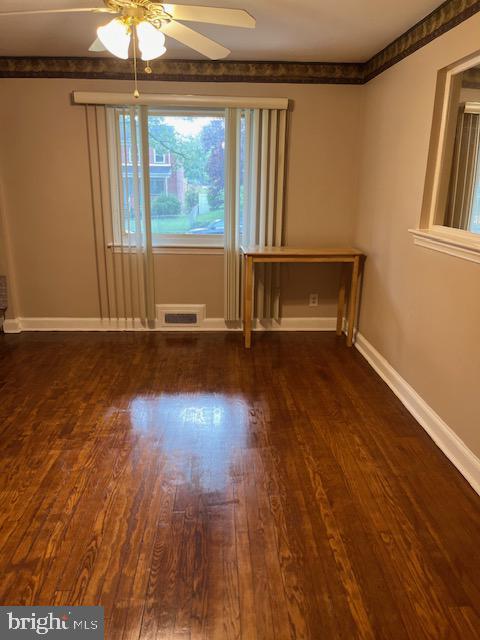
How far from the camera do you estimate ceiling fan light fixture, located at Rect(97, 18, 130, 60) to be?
197cm

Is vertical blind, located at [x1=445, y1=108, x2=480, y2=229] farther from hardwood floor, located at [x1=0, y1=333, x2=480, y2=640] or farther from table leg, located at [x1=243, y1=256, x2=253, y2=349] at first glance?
table leg, located at [x1=243, y1=256, x2=253, y2=349]

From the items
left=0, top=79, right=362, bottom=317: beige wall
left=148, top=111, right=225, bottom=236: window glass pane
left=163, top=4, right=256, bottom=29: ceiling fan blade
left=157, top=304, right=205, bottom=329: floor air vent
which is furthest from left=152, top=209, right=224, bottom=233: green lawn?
left=163, top=4, right=256, bottom=29: ceiling fan blade

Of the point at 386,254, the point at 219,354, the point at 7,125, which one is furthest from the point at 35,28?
the point at 386,254

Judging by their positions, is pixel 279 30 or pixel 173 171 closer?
pixel 279 30

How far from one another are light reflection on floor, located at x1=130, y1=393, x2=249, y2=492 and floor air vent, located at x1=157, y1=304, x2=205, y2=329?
1440mm

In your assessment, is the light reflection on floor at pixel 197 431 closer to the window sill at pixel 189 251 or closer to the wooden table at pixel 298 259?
the wooden table at pixel 298 259

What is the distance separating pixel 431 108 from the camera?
2738 mm

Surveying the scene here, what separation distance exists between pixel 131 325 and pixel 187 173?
153 centimetres

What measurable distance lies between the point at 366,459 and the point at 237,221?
99.0 inches

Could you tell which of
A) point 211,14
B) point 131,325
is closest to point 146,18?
point 211,14

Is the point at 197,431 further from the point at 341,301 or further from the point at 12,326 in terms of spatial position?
the point at 12,326

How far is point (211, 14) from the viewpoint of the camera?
6.55 ft

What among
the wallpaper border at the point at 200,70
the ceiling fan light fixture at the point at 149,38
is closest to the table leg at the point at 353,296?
the wallpaper border at the point at 200,70

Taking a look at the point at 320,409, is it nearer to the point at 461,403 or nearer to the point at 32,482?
the point at 461,403
